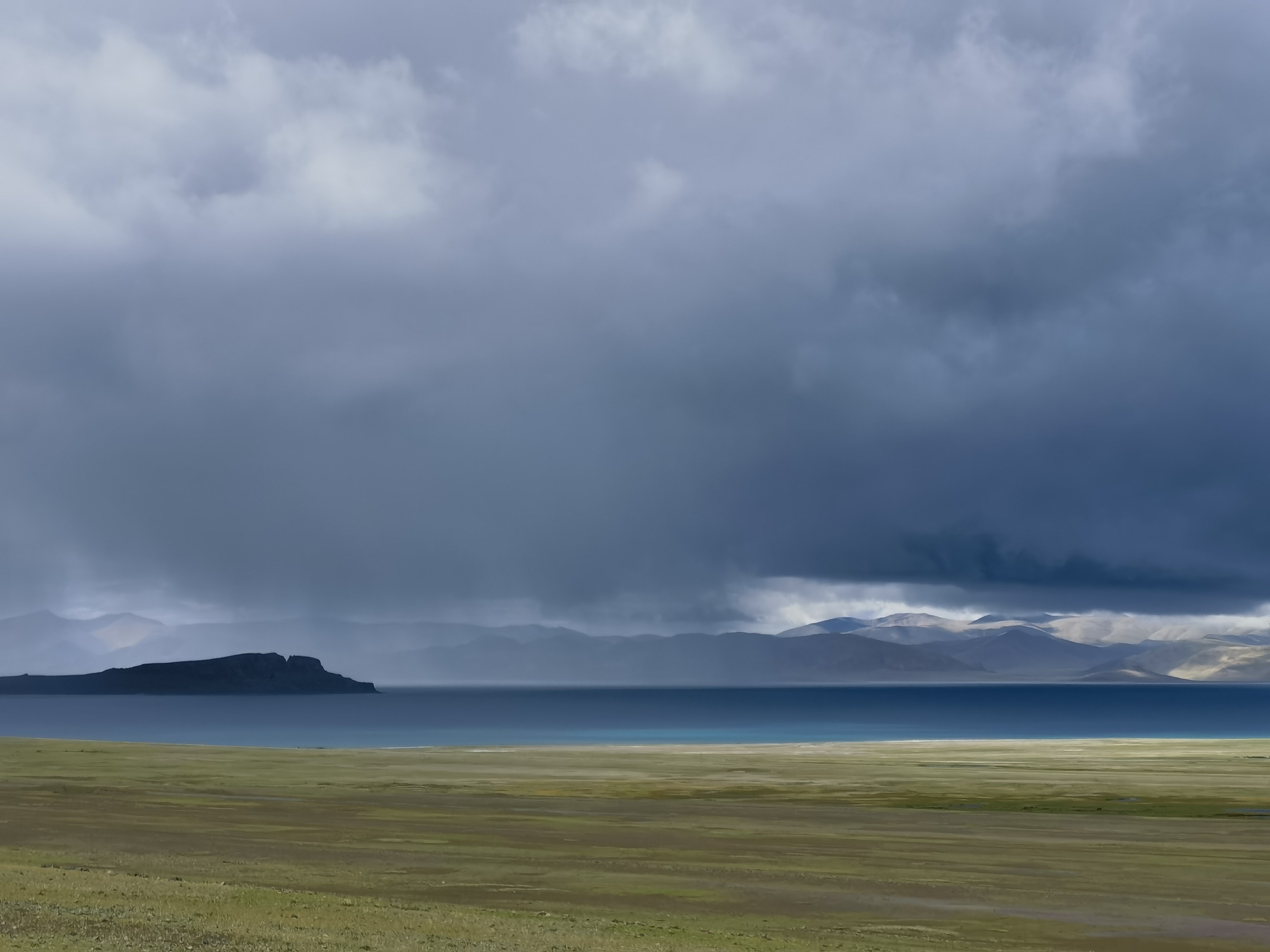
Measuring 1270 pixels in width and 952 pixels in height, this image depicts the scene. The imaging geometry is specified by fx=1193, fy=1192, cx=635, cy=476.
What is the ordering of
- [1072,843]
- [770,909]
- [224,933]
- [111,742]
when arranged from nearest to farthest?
[224,933]
[770,909]
[1072,843]
[111,742]

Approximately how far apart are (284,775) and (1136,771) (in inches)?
2416

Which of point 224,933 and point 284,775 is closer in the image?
point 224,933

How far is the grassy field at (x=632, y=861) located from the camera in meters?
28.1

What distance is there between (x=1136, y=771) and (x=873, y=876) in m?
58.2

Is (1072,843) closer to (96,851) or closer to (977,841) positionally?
(977,841)

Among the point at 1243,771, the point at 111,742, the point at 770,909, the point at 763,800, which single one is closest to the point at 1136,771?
the point at 1243,771

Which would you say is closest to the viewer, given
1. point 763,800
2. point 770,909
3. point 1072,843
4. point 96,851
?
point 770,909

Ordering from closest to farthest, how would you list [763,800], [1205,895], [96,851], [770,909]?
[770,909], [1205,895], [96,851], [763,800]

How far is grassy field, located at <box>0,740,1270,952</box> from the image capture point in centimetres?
2806

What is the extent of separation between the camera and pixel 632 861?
41156mm

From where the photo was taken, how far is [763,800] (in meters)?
66.5

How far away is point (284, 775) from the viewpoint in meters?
82.5

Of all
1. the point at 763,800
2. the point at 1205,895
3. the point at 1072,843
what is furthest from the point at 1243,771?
the point at 1205,895

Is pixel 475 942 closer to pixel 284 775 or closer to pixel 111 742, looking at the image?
pixel 284 775
